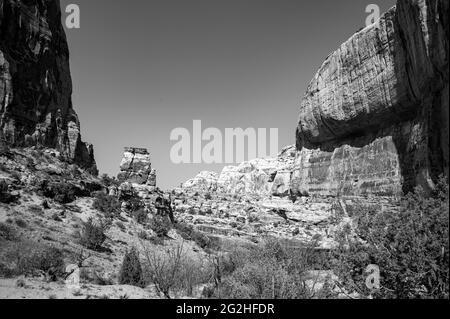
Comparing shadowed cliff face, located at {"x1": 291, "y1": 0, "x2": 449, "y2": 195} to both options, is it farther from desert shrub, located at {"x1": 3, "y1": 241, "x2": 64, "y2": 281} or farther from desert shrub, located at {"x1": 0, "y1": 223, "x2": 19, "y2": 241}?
desert shrub, located at {"x1": 0, "y1": 223, "x2": 19, "y2": 241}

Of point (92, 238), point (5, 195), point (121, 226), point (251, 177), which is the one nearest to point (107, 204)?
point (121, 226)

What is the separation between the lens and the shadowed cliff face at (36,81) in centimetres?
2938

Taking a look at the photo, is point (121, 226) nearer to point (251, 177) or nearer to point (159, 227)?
point (159, 227)

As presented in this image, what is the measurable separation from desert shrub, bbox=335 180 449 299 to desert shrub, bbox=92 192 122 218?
20.5 metres

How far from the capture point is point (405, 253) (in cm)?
919

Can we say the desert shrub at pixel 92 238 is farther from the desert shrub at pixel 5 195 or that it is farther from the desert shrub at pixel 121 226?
the desert shrub at pixel 5 195

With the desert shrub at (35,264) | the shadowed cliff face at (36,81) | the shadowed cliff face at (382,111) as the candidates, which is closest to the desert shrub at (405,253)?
the shadowed cliff face at (382,111)

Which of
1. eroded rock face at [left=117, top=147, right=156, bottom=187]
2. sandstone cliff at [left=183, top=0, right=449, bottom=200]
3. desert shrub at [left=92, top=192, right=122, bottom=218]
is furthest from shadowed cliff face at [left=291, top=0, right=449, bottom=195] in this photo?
eroded rock face at [left=117, top=147, right=156, bottom=187]

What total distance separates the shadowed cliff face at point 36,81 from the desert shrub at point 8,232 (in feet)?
49.1

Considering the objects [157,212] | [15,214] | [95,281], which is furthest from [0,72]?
[95,281]

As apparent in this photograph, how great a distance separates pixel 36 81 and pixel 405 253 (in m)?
36.4

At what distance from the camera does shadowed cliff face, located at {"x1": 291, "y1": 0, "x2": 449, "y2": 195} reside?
2123cm
